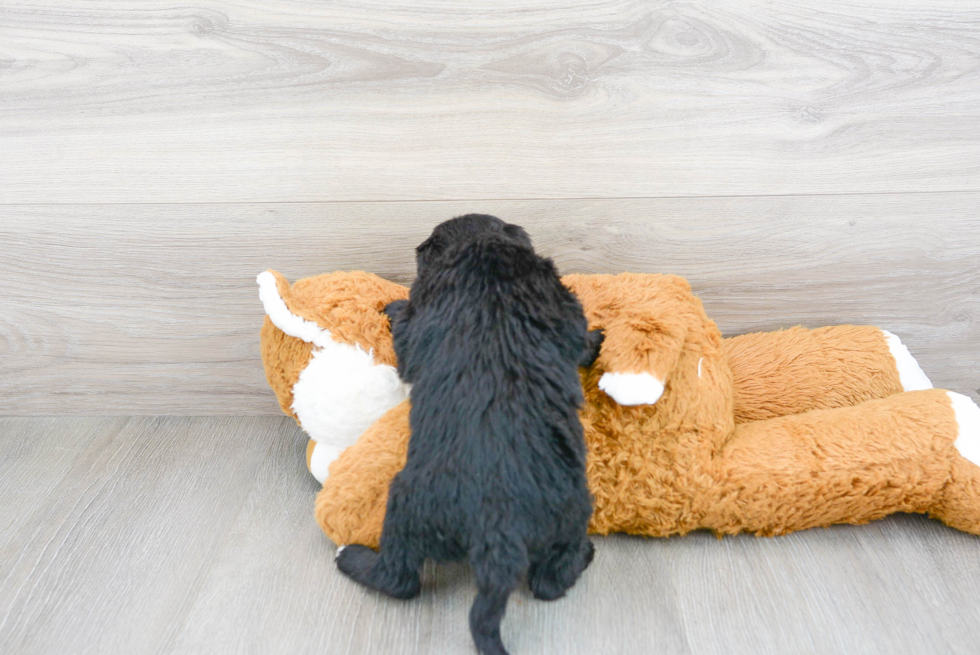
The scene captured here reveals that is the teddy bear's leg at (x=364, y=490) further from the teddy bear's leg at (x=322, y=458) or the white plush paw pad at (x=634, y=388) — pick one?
the white plush paw pad at (x=634, y=388)

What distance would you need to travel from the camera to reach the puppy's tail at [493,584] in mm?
696

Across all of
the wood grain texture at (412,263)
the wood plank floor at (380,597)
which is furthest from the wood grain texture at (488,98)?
the wood plank floor at (380,597)

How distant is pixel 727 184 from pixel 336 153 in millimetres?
614

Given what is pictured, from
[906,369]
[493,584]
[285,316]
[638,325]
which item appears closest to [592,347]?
[638,325]

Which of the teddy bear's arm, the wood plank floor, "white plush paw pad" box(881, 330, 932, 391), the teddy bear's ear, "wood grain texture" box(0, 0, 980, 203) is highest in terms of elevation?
"wood grain texture" box(0, 0, 980, 203)

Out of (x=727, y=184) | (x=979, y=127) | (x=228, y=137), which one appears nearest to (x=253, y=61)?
(x=228, y=137)

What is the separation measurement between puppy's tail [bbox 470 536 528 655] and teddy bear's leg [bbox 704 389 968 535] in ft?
1.01

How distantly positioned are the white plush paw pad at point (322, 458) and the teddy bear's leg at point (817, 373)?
→ 61 centimetres

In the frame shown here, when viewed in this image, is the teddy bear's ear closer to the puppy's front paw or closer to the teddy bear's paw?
the teddy bear's paw

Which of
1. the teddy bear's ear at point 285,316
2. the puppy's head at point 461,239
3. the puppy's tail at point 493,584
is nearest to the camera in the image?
the puppy's tail at point 493,584

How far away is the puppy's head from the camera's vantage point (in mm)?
805

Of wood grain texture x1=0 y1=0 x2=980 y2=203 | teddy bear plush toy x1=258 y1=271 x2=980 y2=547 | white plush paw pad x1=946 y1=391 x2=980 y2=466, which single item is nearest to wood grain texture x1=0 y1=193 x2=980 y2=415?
wood grain texture x1=0 y1=0 x2=980 y2=203

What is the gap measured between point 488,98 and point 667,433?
1.82 ft

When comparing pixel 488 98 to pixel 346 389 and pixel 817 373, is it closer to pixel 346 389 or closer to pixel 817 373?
pixel 346 389
